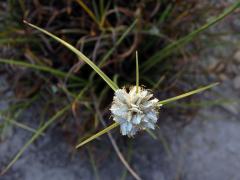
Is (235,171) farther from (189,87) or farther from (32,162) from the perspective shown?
(32,162)

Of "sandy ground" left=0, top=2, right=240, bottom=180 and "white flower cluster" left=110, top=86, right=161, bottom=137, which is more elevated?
"white flower cluster" left=110, top=86, right=161, bottom=137

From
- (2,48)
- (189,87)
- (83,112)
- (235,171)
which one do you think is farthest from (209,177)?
(2,48)

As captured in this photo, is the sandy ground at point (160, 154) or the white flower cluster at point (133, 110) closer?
the white flower cluster at point (133, 110)

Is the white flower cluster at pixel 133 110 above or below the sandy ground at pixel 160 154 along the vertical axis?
above

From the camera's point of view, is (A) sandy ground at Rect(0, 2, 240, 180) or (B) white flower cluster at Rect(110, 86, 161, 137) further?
(A) sandy ground at Rect(0, 2, 240, 180)
